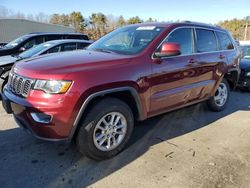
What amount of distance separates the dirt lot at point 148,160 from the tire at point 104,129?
17 cm

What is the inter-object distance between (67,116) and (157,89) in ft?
4.81

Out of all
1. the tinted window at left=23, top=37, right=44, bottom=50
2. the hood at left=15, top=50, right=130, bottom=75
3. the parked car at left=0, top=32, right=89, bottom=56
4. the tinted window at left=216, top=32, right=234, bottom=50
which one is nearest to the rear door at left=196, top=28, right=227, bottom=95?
the tinted window at left=216, top=32, right=234, bottom=50

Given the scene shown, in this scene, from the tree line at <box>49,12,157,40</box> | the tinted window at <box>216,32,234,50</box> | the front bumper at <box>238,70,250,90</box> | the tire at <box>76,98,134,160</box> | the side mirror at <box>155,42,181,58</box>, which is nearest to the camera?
the tire at <box>76,98,134,160</box>

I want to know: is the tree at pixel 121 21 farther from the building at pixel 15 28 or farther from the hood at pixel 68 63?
the hood at pixel 68 63

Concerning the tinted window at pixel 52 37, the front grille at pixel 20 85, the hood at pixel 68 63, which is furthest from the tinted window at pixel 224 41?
the tinted window at pixel 52 37

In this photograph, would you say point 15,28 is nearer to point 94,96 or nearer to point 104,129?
point 104,129

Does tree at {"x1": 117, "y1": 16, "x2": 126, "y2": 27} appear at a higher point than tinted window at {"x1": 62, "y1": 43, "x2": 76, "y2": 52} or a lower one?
higher

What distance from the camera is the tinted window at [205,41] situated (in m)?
4.76

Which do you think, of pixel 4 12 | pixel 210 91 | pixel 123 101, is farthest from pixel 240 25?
pixel 4 12

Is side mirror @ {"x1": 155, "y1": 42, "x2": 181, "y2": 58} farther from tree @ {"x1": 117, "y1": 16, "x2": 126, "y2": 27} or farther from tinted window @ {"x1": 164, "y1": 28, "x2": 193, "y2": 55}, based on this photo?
tree @ {"x1": 117, "y1": 16, "x2": 126, "y2": 27}

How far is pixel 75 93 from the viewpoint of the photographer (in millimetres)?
2988

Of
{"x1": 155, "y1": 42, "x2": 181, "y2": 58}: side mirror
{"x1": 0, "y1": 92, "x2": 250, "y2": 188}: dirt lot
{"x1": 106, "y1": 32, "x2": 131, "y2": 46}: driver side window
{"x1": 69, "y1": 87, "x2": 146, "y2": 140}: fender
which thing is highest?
{"x1": 106, "y1": 32, "x2": 131, "y2": 46}: driver side window

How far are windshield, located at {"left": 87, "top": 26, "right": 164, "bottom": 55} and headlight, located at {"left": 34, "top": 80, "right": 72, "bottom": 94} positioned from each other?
120cm

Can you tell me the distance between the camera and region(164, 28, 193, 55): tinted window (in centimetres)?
A: 425
